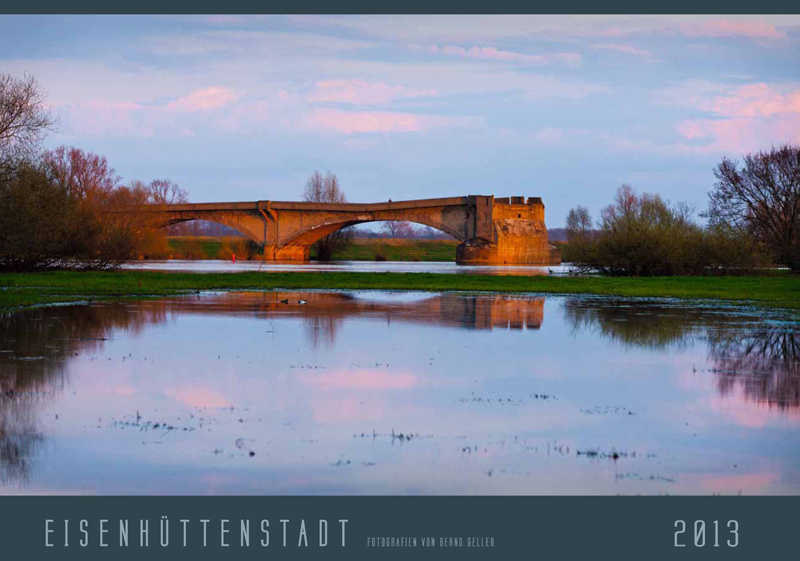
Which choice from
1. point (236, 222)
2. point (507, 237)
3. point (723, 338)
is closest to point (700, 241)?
point (723, 338)

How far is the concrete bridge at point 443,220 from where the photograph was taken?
91.7 m

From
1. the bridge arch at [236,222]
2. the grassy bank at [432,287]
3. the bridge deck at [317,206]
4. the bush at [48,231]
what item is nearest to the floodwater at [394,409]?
the grassy bank at [432,287]

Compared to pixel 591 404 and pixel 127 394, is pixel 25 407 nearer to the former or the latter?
pixel 127 394

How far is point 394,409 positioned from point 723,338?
8.90 m

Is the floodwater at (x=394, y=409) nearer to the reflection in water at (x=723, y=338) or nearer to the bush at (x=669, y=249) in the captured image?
the reflection in water at (x=723, y=338)

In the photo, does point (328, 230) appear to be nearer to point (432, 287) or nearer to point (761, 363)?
point (432, 287)

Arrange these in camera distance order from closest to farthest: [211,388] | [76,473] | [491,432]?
[76,473]
[491,432]
[211,388]

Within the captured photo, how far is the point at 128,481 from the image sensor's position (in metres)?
6.36

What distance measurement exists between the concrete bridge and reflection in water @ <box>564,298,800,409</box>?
6643 cm

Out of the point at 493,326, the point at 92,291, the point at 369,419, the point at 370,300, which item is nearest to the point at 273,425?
the point at 369,419

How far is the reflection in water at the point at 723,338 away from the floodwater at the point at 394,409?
0.23 feet

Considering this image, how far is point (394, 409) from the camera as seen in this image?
912 centimetres

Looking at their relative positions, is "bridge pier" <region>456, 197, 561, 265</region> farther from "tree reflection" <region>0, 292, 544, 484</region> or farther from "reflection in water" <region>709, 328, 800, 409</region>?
"reflection in water" <region>709, 328, 800, 409</region>
